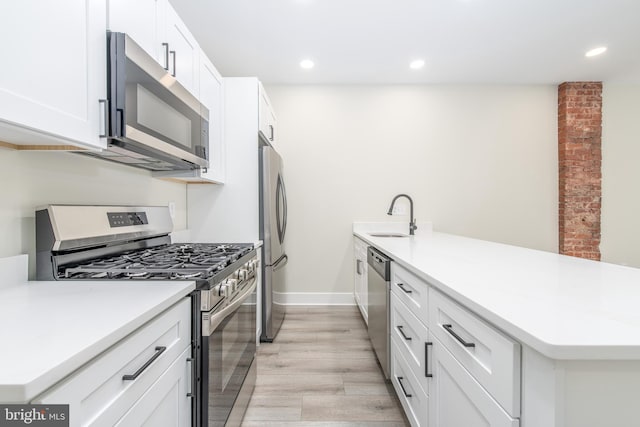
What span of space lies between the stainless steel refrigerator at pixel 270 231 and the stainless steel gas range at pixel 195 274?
728 millimetres

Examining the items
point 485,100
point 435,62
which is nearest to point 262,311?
point 435,62

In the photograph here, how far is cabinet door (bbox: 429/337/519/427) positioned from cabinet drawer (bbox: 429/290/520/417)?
25 millimetres

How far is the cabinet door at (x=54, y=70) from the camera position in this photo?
777 mm

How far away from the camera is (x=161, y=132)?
141 cm

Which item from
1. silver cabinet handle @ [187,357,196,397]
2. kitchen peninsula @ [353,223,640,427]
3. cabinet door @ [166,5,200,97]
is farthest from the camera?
cabinet door @ [166,5,200,97]

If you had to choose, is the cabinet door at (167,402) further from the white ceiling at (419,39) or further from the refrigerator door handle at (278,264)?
the white ceiling at (419,39)

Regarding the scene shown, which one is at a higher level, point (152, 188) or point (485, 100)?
point (485, 100)

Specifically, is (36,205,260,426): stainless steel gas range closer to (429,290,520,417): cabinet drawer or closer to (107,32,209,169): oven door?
(107,32,209,169): oven door

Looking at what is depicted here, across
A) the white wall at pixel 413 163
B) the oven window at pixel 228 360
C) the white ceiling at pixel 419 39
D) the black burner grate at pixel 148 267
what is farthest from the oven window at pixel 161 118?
the white wall at pixel 413 163

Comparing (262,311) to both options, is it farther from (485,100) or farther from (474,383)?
(485,100)

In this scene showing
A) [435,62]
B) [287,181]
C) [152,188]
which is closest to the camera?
[152,188]

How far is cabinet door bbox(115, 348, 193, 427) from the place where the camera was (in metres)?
0.75

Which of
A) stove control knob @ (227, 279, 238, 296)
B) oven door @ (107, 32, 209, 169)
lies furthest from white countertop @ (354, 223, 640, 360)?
oven door @ (107, 32, 209, 169)

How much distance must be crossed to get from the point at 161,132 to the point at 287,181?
86.7 inches
